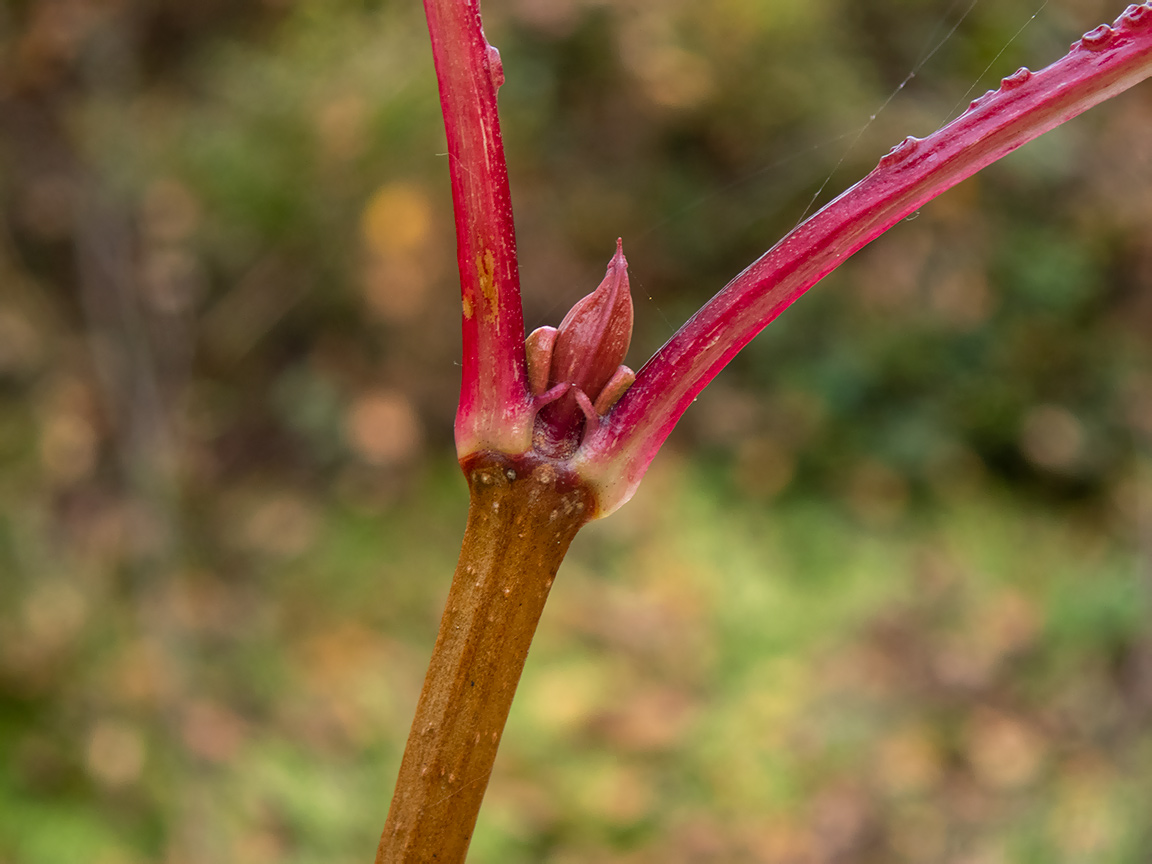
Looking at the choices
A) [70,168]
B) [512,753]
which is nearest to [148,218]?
[70,168]

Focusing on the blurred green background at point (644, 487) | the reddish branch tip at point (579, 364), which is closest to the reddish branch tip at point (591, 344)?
the reddish branch tip at point (579, 364)

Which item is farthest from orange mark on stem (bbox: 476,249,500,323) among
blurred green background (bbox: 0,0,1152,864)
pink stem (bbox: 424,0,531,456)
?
blurred green background (bbox: 0,0,1152,864)

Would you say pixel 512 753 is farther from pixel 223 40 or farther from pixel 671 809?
pixel 223 40

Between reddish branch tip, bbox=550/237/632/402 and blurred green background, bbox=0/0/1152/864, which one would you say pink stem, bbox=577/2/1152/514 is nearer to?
reddish branch tip, bbox=550/237/632/402

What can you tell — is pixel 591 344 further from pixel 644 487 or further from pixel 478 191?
pixel 644 487

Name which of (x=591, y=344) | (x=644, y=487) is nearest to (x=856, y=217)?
(x=591, y=344)

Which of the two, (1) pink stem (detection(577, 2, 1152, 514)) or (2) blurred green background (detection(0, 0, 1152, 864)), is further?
(2) blurred green background (detection(0, 0, 1152, 864))
